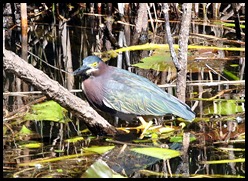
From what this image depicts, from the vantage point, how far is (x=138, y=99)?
4.86 m

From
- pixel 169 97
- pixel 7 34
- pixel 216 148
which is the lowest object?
pixel 216 148

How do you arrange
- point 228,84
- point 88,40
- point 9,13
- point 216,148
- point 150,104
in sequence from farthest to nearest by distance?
point 9,13
point 88,40
point 228,84
point 150,104
point 216,148

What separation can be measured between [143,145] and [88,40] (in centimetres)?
415

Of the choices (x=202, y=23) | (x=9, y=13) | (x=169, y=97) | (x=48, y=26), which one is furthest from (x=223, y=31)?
(x=169, y=97)

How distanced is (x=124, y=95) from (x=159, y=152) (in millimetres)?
803

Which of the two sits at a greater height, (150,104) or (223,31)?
(223,31)

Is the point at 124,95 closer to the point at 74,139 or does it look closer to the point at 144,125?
the point at 144,125

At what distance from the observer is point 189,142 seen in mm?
4590

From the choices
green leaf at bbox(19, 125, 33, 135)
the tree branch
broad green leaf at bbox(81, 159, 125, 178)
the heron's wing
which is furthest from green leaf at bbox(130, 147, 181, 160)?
green leaf at bbox(19, 125, 33, 135)

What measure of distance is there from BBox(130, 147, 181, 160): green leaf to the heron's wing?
58 centimetres

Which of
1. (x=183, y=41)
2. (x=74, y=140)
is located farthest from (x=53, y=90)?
(x=183, y=41)

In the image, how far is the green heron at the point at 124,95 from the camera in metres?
4.82

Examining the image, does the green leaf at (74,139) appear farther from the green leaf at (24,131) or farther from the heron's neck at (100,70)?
the heron's neck at (100,70)

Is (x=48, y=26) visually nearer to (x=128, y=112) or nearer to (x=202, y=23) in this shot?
(x=202, y=23)
